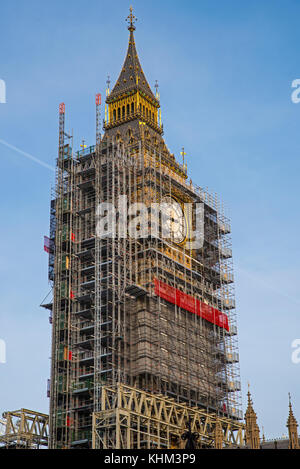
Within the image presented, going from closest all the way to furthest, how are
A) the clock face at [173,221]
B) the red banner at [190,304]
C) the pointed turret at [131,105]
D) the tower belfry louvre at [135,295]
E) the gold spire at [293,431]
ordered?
1. the gold spire at [293,431]
2. the tower belfry louvre at [135,295]
3. the red banner at [190,304]
4. the clock face at [173,221]
5. the pointed turret at [131,105]

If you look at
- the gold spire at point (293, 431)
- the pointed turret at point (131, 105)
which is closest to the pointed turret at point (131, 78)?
the pointed turret at point (131, 105)

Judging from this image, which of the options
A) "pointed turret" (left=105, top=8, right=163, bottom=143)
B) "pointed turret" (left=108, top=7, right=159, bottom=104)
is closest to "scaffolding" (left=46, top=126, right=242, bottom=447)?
"pointed turret" (left=105, top=8, right=163, bottom=143)

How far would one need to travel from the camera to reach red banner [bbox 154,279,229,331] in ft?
350

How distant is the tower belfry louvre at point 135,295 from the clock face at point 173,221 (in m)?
0.23

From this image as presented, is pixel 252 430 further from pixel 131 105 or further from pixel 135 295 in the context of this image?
pixel 131 105

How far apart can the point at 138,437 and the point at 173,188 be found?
40505 millimetres

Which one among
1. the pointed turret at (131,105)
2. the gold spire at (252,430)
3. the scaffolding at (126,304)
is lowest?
the gold spire at (252,430)

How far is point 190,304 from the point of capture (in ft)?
366

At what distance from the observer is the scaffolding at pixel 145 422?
88875mm

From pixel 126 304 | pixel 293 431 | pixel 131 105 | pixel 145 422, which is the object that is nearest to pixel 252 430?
pixel 293 431

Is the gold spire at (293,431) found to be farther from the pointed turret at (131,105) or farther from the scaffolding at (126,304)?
the pointed turret at (131,105)
